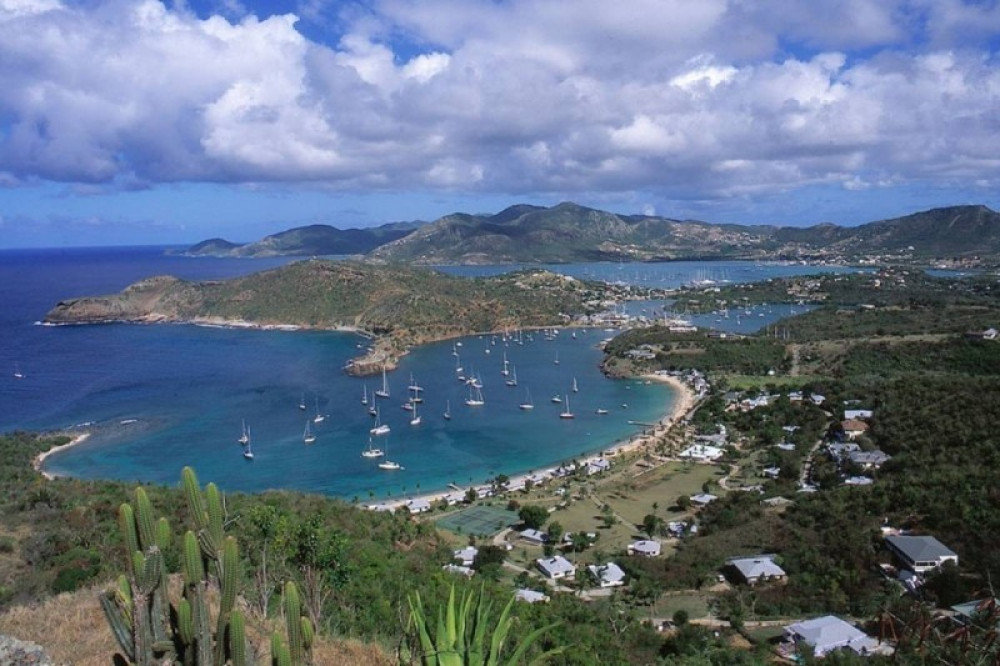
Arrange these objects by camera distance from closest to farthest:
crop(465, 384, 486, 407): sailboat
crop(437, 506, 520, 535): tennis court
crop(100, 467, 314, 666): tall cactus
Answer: crop(100, 467, 314, 666): tall cactus
crop(437, 506, 520, 535): tennis court
crop(465, 384, 486, 407): sailboat

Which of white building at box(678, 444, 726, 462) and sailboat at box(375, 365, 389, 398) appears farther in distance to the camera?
sailboat at box(375, 365, 389, 398)

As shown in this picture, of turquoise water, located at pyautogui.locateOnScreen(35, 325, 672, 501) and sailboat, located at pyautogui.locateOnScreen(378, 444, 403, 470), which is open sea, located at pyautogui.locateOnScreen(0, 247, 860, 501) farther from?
sailboat, located at pyautogui.locateOnScreen(378, 444, 403, 470)

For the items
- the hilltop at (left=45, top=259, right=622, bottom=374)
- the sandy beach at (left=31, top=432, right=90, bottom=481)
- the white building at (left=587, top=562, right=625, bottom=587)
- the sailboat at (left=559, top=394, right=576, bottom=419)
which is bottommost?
the sailboat at (left=559, top=394, right=576, bottom=419)

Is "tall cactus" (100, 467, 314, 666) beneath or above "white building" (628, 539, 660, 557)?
above

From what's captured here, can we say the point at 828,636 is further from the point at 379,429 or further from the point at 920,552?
the point at 379,429

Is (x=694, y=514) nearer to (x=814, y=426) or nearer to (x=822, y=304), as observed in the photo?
(x=814, y=426)

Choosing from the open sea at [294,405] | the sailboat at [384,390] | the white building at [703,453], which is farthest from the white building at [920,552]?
the sailboat at [384,390]

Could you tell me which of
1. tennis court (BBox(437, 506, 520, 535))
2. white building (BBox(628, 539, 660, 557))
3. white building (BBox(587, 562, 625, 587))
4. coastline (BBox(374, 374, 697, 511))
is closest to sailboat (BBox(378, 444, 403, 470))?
coastline (BBox(374, 374, 697, 511))

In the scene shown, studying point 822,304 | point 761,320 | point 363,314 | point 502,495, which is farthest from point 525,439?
point 822,304
